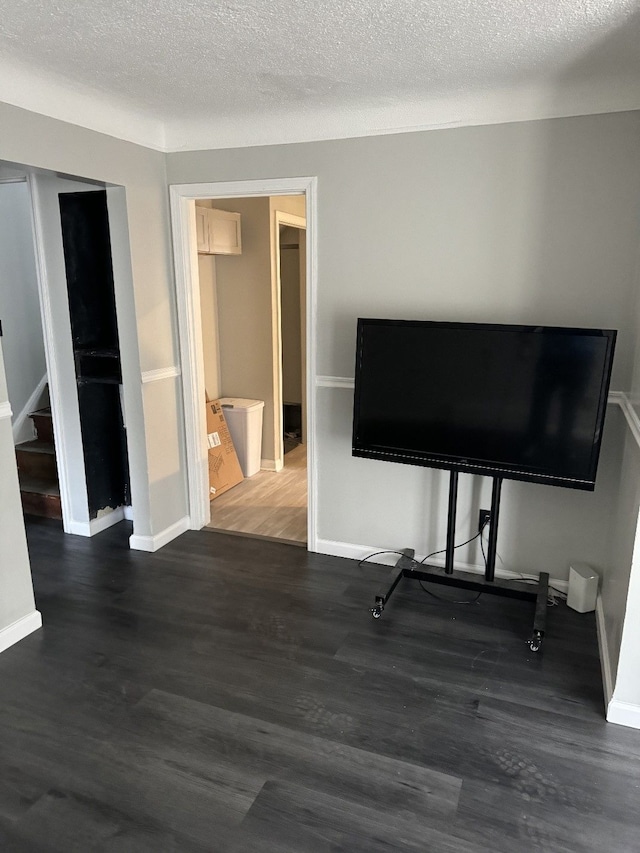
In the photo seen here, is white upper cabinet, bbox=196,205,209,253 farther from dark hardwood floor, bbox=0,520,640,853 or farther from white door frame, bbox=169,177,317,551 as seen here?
dark hardwood floor, bbox=0,520,640,853

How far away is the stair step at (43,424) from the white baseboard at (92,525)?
0.81 metres

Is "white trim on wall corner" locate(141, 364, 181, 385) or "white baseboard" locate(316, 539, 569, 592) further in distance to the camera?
"white trim on wall corner" locate(141, 364, 181, 385)

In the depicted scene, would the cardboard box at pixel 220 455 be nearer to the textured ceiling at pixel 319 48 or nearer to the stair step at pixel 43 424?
the stair step at pixel 43 424

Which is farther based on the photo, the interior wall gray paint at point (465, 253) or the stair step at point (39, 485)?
the stair step at point (39, 485)

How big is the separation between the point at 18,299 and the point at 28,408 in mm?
834

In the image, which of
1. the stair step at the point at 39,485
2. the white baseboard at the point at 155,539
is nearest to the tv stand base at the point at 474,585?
the white baseboard at the point at 155,539

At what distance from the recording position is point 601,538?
9.91ft

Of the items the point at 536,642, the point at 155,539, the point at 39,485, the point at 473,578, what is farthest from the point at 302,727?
the point at 39,485

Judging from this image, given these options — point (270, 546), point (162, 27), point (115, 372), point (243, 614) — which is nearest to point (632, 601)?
point (243, 614)

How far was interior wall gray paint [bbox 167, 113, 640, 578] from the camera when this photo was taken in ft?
9.02

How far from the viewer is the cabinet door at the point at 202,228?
4.37m

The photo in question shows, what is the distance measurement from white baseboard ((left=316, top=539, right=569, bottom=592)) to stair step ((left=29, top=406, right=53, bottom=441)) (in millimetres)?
2167

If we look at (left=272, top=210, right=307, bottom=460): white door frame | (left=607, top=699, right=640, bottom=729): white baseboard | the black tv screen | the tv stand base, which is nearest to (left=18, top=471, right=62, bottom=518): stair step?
(left=272, top=210, right=307, bottom=460): white door frame

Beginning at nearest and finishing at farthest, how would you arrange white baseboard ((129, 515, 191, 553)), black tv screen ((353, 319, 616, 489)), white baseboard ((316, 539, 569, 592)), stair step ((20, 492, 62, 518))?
black tv screen ((353, 319, 616, 489))
white baseboard ((316, 539, 569, 592))
white baseboard ((129, 515, 191, 553))
stair step ((20, 492, 62, 518))
